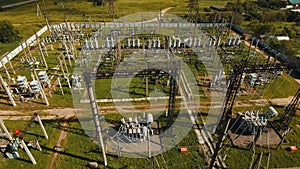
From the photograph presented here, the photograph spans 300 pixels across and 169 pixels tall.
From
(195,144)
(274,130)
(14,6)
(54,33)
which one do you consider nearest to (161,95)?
(195,144)

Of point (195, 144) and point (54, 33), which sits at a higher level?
point (54, 33)

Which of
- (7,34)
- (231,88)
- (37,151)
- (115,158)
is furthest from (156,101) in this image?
(7,34)

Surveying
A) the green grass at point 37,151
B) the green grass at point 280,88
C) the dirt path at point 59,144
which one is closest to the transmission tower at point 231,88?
the green grass at point 280,88

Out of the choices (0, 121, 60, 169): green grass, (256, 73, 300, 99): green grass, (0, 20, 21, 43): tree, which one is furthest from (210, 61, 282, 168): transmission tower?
(0, 20, 21, 43): tree

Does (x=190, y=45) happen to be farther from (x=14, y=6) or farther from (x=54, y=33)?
(x=14, y=6)

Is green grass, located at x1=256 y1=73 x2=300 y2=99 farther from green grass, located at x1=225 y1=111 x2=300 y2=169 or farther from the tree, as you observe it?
the tree

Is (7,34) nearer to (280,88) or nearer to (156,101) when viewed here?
(156,101)

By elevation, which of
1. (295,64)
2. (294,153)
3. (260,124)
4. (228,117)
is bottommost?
(294,153)

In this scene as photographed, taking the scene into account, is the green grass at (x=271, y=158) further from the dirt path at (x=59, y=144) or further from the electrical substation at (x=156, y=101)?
the dirt path at (x=59, y=144)
